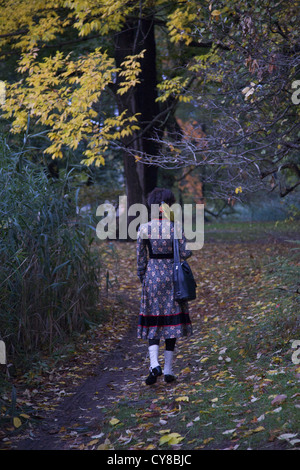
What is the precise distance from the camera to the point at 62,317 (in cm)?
705

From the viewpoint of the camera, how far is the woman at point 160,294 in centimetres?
553

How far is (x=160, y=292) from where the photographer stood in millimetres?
5582

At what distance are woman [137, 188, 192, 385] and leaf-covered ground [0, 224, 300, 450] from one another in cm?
36

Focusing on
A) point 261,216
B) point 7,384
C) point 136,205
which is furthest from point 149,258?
point 261,216

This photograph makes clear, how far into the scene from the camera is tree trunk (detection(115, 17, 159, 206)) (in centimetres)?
1281

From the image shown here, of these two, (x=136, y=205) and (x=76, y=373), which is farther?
(x=136, y=205)

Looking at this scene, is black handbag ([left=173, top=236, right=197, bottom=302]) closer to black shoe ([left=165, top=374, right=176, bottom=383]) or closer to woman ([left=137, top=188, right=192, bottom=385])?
woman ([left=137, top=188, right=192, bottom=385])

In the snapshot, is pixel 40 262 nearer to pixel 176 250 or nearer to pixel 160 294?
pixel 160 294

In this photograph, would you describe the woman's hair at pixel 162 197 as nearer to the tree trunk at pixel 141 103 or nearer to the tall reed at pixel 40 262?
the tall reed at pixel 40 262
